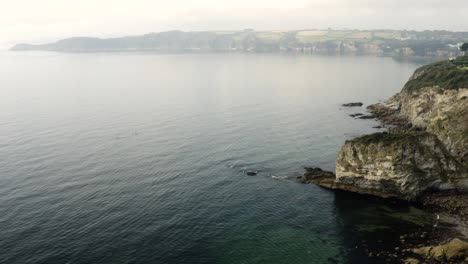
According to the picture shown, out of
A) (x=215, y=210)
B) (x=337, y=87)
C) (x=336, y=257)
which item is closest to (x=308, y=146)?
(x=215, y=210)

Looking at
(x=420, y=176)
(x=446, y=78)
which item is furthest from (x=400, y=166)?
(x=446, y=78)

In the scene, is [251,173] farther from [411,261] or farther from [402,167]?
[411,261]

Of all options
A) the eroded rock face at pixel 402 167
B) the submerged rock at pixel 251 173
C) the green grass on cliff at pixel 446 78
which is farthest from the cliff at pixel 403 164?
the green grass on cliff at pixel 446 78

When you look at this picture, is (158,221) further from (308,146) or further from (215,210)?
(308,146)

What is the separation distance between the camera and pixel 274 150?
90.1 meters

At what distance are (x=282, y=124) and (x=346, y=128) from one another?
67.1 feet

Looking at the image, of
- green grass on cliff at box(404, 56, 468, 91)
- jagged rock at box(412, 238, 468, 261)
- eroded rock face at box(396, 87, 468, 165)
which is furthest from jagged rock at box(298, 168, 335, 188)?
green grass on cliff at box(404, 56, 468, 91)

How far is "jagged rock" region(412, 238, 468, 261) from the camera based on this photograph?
45500 mm

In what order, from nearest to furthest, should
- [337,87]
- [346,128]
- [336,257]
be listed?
[336,257] → [346,128] → [337,87]

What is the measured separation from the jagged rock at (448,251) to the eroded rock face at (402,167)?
16.2m

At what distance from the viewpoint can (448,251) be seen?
1817 inches

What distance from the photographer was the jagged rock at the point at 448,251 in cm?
4550

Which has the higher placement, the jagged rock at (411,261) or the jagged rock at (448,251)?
the jagged rock at (448,251)

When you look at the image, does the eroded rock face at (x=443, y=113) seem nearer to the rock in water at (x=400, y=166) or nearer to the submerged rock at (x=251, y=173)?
the rock in water at (x=400, y=166)
